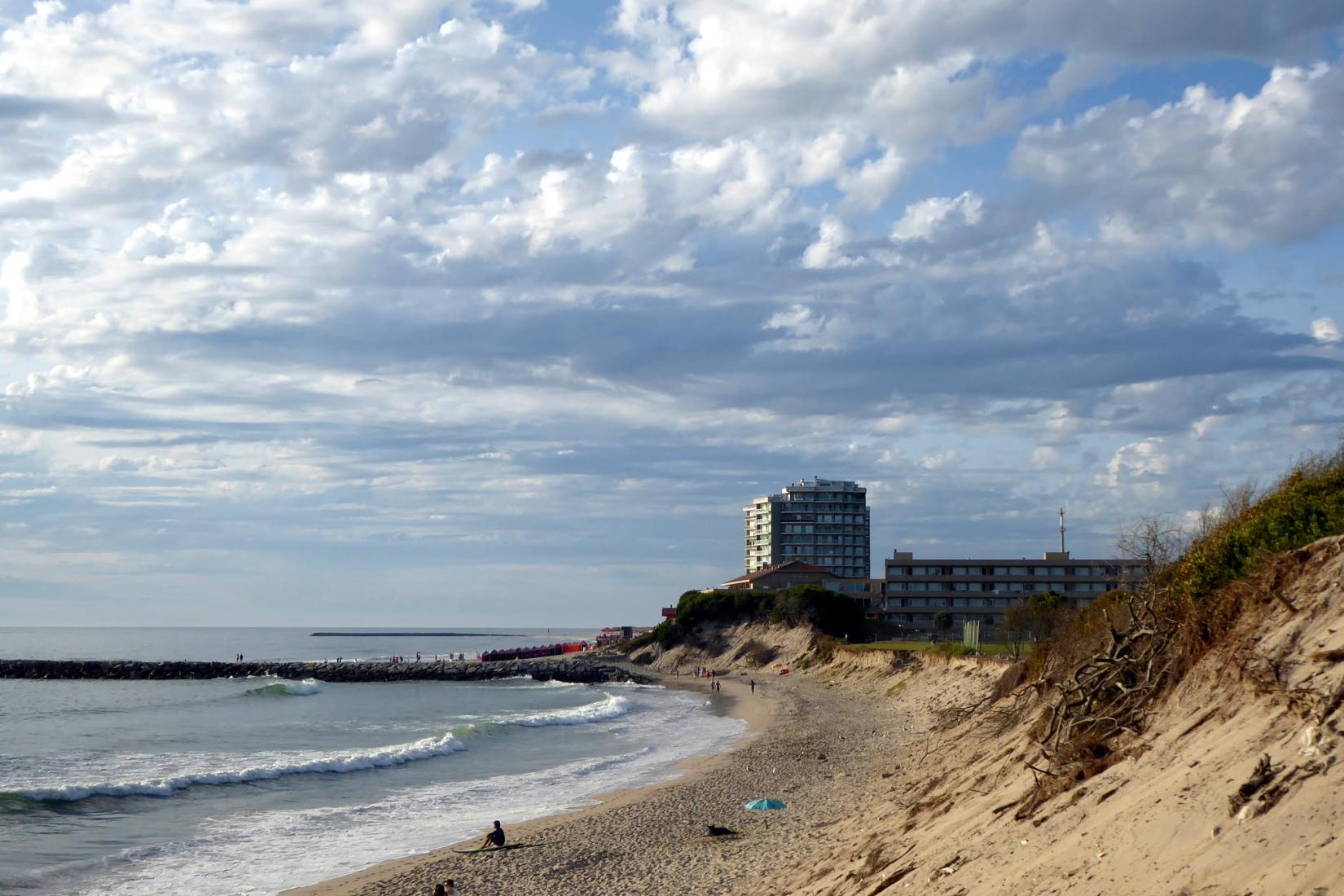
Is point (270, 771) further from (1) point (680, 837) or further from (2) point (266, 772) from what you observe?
(1) point (680, 837)

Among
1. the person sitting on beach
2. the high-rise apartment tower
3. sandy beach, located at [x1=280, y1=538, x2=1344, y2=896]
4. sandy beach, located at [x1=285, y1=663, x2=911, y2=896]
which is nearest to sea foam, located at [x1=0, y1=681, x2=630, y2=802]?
sandy beach, located at [x1=285, y1=663, x2=911, y2=896]

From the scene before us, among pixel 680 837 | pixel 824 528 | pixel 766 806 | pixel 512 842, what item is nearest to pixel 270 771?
pixel 512 842

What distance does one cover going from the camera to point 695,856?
789 inches

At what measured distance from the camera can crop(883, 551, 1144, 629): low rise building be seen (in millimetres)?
90625

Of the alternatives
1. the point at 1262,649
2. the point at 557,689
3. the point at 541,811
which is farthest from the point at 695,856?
the point at 557,689

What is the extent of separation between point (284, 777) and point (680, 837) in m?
18.2

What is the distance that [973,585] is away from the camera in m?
Result: 93.7

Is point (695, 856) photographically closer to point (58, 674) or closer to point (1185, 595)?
point (1185, 595)

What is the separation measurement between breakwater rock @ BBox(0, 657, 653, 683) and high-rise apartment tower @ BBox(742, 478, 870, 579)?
4127 centimetres

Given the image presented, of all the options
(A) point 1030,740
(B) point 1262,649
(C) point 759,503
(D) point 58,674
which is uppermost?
A: (C) point 759,503

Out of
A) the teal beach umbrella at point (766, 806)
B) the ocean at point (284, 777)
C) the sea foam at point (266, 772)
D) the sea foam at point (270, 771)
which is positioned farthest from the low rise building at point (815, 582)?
the teal beach umbrella at point (766, 806)

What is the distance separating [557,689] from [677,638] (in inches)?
900

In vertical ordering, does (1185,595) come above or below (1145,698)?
above

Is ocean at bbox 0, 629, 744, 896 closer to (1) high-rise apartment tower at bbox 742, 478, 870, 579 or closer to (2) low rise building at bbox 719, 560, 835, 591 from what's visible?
(2) low rise building at bbox 719, 560, 835, 591
